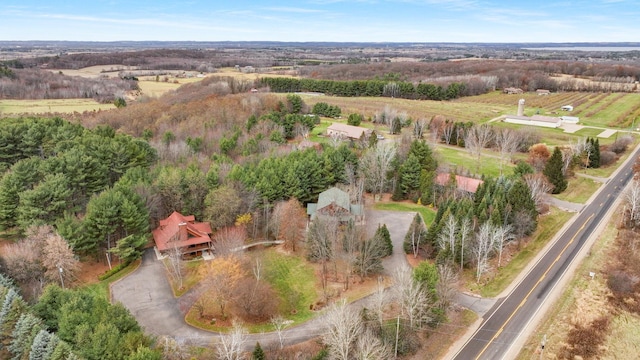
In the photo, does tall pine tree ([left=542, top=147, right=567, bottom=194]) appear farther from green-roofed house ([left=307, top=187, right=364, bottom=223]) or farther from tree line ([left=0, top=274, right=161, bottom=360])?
tree line ([left=0, top=274, right=161, bottom=360])

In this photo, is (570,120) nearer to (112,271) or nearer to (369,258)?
(369,258)

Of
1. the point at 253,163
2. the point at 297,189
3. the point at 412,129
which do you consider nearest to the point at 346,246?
the point at 297,189

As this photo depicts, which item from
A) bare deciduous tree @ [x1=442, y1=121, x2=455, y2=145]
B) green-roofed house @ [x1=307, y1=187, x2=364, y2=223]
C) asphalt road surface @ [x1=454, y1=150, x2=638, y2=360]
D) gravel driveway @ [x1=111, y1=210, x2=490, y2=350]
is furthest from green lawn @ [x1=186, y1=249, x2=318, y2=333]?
bare deciduous tree @ [x1=442, y1=121, x2=455, y2=145]

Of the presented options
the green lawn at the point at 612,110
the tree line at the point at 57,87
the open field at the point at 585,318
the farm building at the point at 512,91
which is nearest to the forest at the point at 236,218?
the open field at the point at 585,318

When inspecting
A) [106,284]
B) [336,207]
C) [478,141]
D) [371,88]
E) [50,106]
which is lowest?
[106,284]

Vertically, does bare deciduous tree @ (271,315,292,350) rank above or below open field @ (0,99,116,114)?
below

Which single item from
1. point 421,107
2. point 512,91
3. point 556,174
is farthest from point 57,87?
point 512,91
